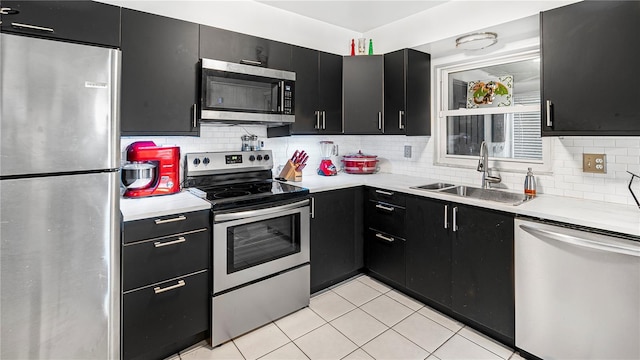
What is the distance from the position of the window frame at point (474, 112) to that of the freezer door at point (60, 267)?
8.66ft

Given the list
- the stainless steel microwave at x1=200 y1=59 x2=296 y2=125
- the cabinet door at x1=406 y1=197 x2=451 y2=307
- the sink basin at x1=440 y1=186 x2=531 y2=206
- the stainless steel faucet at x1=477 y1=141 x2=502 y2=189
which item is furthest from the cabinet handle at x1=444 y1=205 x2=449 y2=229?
the stainless steel microwave at x1=200 y1=59 x2=296 y2=125

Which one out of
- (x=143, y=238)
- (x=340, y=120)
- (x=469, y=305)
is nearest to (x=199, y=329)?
(x=143, y=238)

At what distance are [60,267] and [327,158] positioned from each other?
7.85 feet

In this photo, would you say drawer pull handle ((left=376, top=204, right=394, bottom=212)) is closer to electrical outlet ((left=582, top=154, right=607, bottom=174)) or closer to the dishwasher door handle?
the dishwasher door handle

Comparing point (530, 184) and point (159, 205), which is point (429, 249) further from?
point (159, 205)

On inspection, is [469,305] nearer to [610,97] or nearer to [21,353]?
[610,97]

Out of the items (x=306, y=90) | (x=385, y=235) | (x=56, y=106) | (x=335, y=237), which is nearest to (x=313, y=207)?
(x=335, y=237)

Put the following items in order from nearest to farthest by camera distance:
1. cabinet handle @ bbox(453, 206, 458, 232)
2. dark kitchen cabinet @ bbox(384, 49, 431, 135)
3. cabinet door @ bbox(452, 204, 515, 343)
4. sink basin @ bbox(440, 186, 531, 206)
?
cabinet door @ bbox(452, 204, 515, 343)
cabinet handle @ bbox(453, 206, 458, 232)
sink basin @ bbox(440, 186, 531, 206)
dark kitchen cabinet @ bbox(384, 49, 431, 135)

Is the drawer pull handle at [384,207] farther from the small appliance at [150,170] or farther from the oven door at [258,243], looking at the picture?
the small appliance at [150,170]

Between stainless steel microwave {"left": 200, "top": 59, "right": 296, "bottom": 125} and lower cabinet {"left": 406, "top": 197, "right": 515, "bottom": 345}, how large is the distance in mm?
1286

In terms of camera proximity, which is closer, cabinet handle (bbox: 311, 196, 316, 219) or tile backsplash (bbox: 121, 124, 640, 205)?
tile backsplash (bbox: 121, 124, 640, 205)

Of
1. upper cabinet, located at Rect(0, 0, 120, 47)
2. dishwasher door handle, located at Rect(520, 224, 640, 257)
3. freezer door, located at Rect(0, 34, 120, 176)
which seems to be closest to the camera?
freezer door, located at Rect(0, 34, 120, 176)

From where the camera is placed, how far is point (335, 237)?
274 centimetres

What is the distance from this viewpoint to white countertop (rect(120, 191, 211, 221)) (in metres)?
1.75
